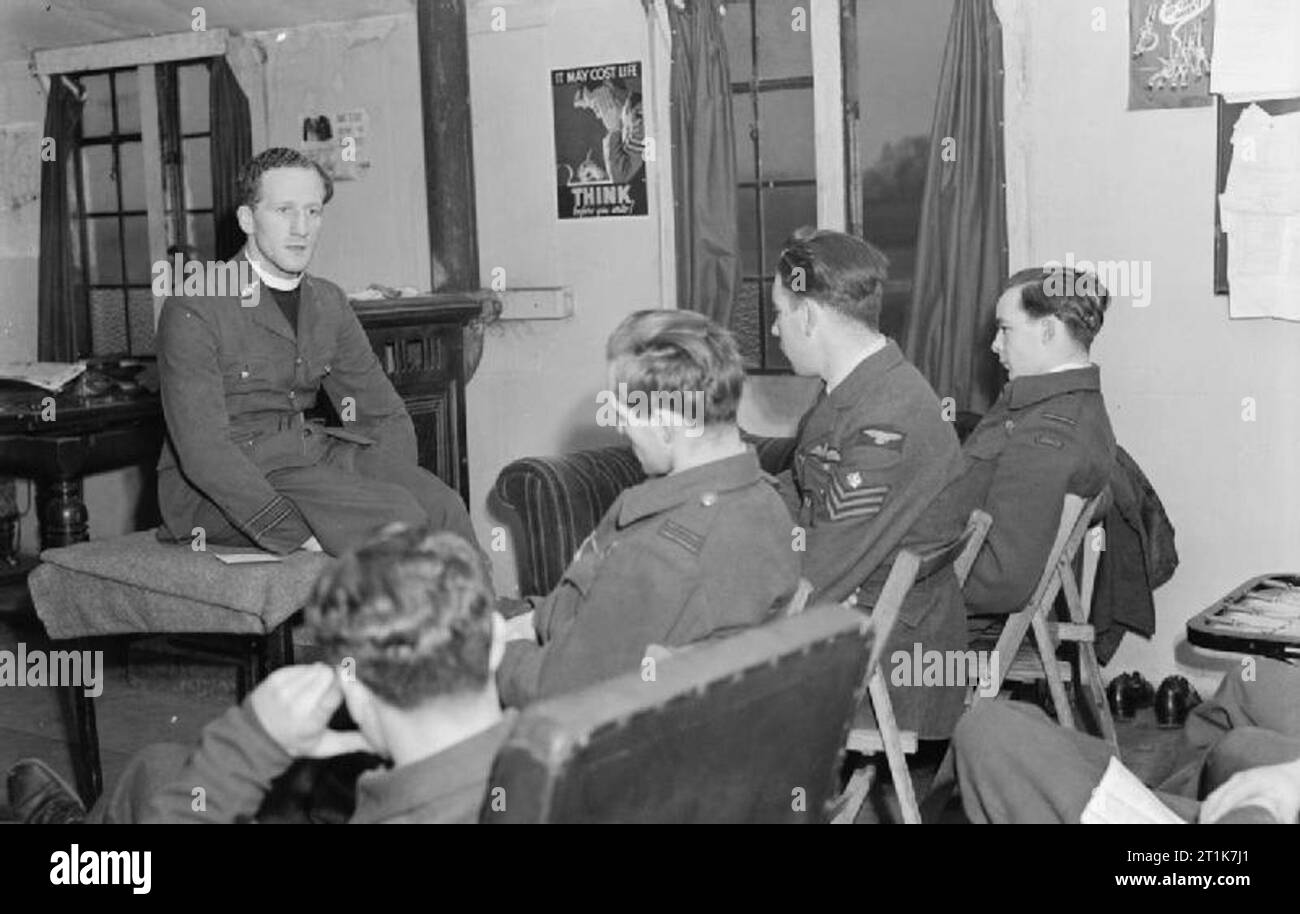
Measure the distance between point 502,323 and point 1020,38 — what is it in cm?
228

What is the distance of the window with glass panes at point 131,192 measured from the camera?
23.1ft

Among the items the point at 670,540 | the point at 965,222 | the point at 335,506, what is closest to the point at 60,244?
the point at 335,506

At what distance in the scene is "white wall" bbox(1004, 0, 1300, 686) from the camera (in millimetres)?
4613

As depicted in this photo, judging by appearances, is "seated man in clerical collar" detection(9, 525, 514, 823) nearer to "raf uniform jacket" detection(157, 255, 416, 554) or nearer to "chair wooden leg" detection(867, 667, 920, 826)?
"chair wooden leg" detection(867, 667, 920, 826)

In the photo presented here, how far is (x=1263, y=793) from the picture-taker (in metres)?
1.98

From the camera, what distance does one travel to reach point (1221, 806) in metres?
2.02

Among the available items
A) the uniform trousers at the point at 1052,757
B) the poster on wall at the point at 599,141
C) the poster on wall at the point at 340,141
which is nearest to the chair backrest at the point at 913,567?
the uniform trousers at the point at 1052,757

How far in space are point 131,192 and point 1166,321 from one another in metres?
4.96

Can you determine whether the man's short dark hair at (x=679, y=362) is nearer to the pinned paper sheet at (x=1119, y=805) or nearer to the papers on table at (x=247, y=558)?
the pinned paper sheet at (x=1119, y=805)

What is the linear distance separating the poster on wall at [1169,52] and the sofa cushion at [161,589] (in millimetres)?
2883

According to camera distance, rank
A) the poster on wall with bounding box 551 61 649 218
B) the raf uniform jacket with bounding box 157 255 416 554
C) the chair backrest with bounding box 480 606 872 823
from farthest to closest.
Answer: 1. the poster on wall with bounding box 551 61 649 218
2. the raf uniform jacket with bounding box 157 255 416 554
3. the chair backrest with bounding box 480 606 872 823

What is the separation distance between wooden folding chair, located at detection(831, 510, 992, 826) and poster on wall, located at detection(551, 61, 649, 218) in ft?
9.24

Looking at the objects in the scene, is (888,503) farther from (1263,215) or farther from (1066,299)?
(1263,215)

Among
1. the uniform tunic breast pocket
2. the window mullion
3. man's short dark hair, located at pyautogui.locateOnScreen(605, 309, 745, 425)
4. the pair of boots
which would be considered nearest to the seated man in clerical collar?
man's short dark hair, located at pyautogui.locateOnScreen(605, 309, 745, 425)
